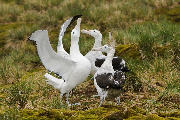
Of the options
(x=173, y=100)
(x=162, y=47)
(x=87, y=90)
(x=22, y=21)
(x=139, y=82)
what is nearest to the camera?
(x=173, y=100)

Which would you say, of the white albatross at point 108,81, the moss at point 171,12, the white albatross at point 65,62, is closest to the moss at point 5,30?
the moss at point 171,12

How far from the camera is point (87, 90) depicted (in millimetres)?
6609

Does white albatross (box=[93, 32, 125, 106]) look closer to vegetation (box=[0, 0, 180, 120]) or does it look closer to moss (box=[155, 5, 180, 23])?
vegetation (box=[0, 0, 180, 120])

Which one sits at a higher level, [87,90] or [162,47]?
[162,47]

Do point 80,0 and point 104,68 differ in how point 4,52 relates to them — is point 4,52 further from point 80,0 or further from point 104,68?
point 104,68

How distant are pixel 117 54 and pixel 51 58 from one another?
2.93 metres

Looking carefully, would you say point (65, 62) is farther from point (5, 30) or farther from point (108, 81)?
point (5, 30)

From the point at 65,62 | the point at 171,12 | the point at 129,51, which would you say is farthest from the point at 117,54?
the point at 171,12

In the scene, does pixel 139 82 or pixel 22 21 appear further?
pixel 22 21

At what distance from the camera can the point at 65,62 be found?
519 centimetres

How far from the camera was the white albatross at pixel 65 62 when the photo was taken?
4.97 metres

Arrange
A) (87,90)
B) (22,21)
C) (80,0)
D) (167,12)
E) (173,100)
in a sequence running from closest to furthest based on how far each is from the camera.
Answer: (173,100), (87,90), (167,12), (22,21), (80,0)

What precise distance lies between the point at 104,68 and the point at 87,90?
76.8 inches

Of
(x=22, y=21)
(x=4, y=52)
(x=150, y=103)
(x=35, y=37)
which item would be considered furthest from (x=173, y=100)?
(x=22, y=21)
